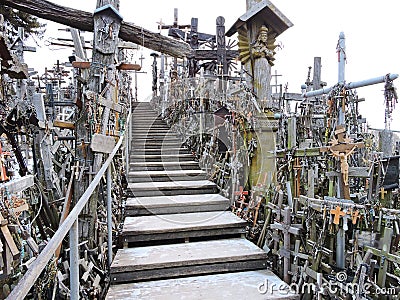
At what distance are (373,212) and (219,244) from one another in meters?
1.84

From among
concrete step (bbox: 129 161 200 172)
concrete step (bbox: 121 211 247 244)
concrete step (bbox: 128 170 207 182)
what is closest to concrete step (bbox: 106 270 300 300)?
concrete step (bbox: 121 211 247 244)

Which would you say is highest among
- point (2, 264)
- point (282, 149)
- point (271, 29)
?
point (271, 29)

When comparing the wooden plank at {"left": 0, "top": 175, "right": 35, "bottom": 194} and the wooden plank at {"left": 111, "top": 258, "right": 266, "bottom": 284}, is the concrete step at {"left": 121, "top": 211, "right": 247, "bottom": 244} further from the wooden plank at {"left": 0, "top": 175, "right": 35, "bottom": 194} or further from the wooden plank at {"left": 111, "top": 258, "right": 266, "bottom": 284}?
the wooden plank at {"left": 0, "top": 175, "right": 35, "bottom": 194}

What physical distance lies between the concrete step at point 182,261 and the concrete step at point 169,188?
61.0 inches

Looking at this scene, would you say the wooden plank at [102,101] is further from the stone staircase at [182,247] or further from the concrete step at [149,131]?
the concrete step at [149,131]

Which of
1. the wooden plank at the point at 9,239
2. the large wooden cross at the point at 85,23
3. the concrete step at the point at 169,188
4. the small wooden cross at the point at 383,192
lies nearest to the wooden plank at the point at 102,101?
the large wooden cross at the point at 85,23

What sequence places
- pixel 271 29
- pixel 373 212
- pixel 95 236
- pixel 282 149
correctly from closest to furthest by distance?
pixel 373 212
pixel 95 236
pixel 282 149
pixel 271 29

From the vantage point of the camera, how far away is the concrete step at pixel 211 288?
303 cm

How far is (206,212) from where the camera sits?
192 inches

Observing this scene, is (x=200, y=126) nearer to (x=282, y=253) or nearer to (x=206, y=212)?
(x=206, y=212)

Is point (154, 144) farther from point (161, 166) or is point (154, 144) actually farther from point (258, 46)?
point (258, 46)

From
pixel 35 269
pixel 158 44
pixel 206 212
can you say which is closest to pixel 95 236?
pixel 206 212

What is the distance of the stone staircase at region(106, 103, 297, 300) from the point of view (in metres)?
3.21

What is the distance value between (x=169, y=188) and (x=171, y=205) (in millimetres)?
681
